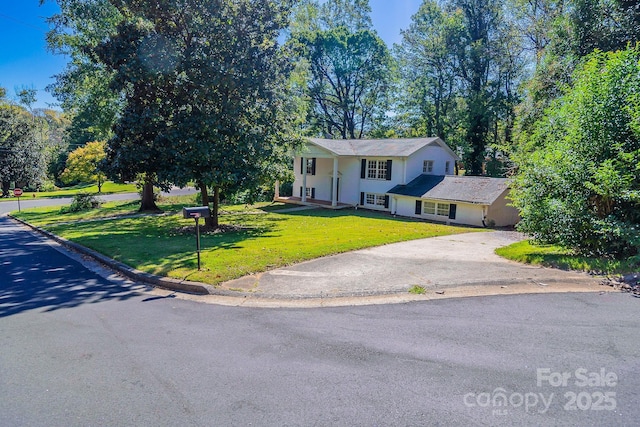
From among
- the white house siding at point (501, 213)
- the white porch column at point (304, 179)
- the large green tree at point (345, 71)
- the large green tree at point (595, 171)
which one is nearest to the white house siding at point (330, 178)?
the white porch column at point (304, 179)

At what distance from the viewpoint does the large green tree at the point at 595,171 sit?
311 inches

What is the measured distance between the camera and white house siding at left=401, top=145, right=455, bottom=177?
25.2 meters

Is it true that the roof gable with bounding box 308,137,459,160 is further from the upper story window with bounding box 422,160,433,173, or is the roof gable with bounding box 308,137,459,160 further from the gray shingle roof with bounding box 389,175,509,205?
the gray shingle roof with bounding box 389,175,509,205

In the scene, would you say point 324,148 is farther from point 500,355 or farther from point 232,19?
point 500,355

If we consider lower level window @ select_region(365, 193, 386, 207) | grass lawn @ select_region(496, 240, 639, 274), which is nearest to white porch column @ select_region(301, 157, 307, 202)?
lower level window @ select_region(365, 193, 386, 207)

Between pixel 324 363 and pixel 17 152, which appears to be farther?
pixel 17 152

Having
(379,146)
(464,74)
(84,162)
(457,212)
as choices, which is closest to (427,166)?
(379,146)

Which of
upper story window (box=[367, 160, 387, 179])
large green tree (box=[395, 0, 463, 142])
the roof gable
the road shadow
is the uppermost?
large green tree (box=[395, 0, 463, 142])

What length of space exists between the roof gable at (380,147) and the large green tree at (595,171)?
1499 cm

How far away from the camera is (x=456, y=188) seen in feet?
75.0

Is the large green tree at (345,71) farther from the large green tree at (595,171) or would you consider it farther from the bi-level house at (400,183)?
the large green tree at (595,171)

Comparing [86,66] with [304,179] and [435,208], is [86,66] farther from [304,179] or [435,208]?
[435,208]

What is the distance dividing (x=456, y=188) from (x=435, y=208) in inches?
71.7

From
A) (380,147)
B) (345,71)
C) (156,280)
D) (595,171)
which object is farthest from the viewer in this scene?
(345,71)
